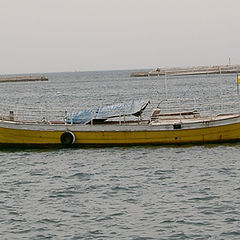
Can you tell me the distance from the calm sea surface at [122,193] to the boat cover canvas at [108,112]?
4.39 ft

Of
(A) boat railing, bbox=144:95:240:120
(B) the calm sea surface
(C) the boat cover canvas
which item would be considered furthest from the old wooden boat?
(A) boat railing, bbox=144:95:240:120

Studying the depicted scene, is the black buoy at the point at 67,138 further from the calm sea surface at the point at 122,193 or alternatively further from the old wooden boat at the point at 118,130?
the calm sea surface at the point at 122,193

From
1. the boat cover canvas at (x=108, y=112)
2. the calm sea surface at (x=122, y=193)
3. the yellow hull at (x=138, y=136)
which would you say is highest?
the boat cover canvas at (x=108, y=112)

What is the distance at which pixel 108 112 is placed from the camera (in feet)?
82.1

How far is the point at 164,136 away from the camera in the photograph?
23.8 metres

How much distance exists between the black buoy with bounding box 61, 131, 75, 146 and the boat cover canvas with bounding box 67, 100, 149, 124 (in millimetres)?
804

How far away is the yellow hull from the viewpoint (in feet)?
78.1

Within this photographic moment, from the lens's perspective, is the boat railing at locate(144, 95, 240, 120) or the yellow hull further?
the boat railing at locate(144, 95, 240, 120)

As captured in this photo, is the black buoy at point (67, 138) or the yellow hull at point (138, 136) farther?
the black buoy at point (67, 138)

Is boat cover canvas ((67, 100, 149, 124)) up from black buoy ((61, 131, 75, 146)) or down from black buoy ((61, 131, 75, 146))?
up

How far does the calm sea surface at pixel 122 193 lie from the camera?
45.9 ft

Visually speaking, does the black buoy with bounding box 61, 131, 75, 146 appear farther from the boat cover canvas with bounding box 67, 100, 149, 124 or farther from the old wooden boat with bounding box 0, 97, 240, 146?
the boat cover canvas with bounding box 67, 100, 149, 124

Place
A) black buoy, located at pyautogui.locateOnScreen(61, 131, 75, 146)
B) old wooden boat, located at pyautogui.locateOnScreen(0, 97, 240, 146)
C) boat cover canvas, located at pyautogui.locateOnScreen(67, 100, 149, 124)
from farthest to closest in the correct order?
1. boat cover canvas, located at pyautogui.locateOnScreen(67, 100, 149, 124)
2. black buoy, located at pyautogui.locateOnScreen(61, 131, 75, 146)
3. old wooden boat, located at pyautogui.locateOnScreen(0, 97, 240, 146)

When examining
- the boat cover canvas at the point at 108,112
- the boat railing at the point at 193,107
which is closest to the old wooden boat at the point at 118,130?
the boat cover canvas at the point at 108,112
